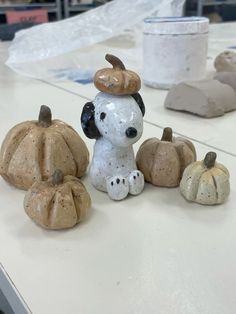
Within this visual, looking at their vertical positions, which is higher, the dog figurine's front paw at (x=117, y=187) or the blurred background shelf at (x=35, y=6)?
the dog figurine's front paw at (x=117, y=187)

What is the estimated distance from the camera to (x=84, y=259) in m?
0.38

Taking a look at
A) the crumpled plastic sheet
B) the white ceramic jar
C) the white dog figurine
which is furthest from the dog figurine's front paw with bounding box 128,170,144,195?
the crumpled plastic sheet

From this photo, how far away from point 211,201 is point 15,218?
21cm

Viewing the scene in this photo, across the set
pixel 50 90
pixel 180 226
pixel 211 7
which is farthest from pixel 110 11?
pixel 211 7

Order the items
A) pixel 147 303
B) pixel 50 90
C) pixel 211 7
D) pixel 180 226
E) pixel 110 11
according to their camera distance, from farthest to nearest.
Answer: pixel 211 7 → pixel 110 11 → pixel 50 90 → pixel 180 226 → pixel 147 303

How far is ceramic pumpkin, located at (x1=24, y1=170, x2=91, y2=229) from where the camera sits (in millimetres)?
416

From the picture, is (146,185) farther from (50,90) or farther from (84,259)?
(50,90)

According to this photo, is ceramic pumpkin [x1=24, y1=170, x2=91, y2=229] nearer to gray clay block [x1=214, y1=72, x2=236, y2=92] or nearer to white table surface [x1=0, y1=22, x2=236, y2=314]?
white table surface [x1=0, y1=22, x2=236, y2=314]

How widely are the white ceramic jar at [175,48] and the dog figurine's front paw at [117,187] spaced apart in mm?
511

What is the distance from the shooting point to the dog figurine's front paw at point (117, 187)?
470 millimetres

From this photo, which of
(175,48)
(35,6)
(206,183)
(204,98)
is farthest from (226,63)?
(35,6)

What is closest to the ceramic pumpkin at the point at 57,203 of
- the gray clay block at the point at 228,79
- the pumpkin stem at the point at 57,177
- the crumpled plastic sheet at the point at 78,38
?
the pumpkin stem at the point at 57,177

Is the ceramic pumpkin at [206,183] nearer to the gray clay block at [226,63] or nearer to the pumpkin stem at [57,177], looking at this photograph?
the pumpkin stem at [57,177]

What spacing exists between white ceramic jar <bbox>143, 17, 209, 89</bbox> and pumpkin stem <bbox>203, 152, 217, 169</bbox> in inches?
19.4
